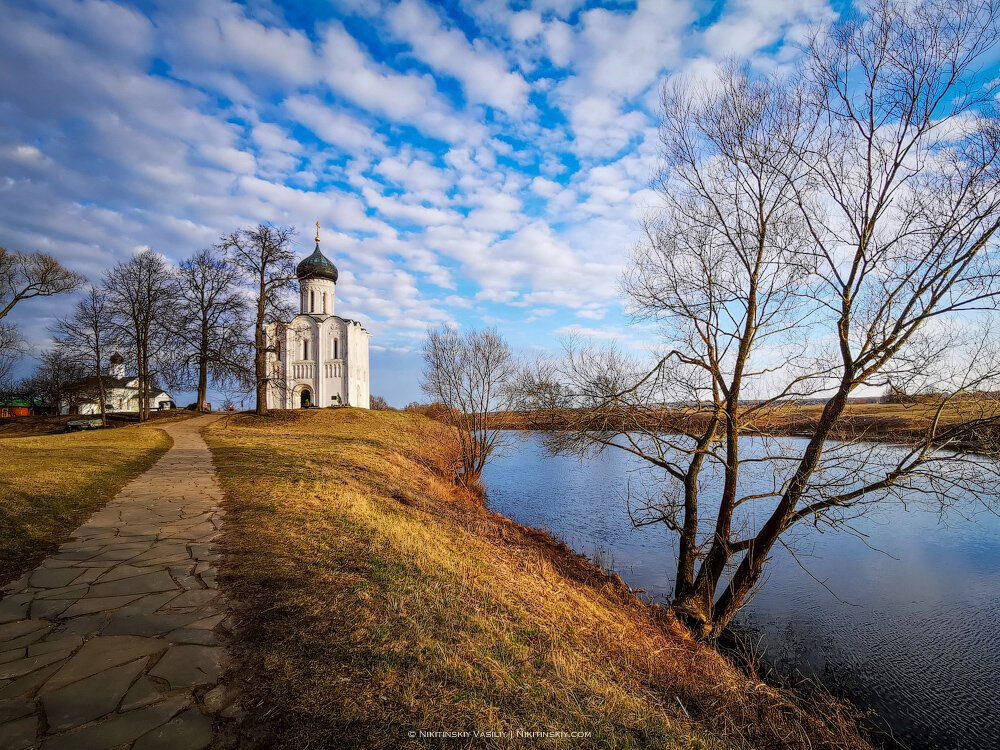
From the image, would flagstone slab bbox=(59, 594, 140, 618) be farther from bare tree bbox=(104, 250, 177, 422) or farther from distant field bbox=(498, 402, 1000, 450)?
bare tree bbox=(104, 250, 177, 422)

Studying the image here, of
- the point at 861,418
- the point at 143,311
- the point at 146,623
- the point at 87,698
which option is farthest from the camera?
the point at 143,311

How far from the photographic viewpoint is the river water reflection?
5.82m

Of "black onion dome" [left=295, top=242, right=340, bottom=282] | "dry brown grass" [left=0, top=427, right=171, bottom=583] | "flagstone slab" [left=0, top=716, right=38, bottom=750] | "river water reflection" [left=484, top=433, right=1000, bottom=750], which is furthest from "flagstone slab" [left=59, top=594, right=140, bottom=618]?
"black onion dome" [left=295, top=242, right=340, bottom=282]

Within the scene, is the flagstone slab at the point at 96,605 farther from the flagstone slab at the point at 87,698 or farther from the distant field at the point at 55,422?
the distant field at the point at 55,422

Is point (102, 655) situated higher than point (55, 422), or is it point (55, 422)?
point (55, 422)

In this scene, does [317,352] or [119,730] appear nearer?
[119,730]

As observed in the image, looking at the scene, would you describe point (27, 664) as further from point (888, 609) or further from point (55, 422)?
point (55, 422)

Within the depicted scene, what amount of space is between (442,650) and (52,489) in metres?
7.54

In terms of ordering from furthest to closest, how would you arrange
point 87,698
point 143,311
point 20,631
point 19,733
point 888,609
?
point 143,311 < point 888,609 < point 20,631 < point 87,698 < point 19,733

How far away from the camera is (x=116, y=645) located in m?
3.07

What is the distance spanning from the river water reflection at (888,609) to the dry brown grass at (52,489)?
26.3 ft

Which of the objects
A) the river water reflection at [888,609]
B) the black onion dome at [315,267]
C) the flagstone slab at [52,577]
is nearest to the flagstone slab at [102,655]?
the flagstone slab at [52,577]

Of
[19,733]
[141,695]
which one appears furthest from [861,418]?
[19,733]

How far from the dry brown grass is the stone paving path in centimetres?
31
